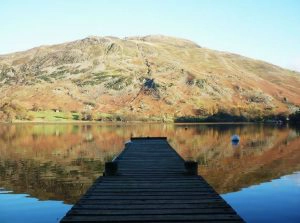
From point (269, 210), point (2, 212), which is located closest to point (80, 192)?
point (2, 212)

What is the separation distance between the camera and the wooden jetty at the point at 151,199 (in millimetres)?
16078

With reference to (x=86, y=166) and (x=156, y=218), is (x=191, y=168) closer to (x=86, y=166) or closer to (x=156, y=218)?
(x=156, y=218)

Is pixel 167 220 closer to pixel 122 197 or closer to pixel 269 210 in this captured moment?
pixel 122 197

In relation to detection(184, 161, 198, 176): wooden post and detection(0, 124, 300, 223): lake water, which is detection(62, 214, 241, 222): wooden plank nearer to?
detection(184, 161, 198, 176): wooden post

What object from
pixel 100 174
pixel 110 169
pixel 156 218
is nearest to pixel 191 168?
pixel 110 169

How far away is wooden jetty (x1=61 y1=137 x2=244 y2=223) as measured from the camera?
16078 millimetres

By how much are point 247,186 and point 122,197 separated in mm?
24988

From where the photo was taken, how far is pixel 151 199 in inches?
768

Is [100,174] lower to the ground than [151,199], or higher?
lower

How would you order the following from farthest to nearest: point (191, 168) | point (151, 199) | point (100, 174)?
point (100, 174) → point (191, 168) → point (151, 199)

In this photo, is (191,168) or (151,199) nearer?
(151,199)

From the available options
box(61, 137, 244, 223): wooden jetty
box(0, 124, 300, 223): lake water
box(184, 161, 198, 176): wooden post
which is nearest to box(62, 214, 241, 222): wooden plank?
box(61, 137, 244, 223): wooden jetty

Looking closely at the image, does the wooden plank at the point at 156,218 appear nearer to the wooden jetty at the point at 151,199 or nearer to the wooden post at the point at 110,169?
the wooden jetty at the point at 151,199

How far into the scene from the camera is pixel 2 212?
1227 inches
